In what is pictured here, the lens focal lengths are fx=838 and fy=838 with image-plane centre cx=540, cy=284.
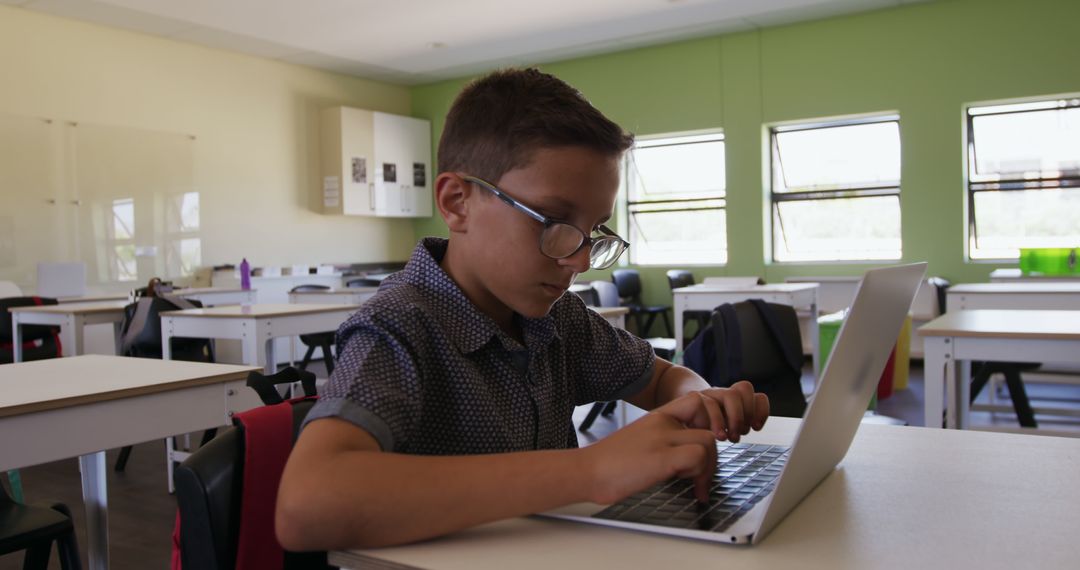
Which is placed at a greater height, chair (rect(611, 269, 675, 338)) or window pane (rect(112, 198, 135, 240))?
window pane (rect(112, 198, 135, 240))

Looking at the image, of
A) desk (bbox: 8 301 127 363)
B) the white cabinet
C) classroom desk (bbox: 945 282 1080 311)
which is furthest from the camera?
the white cabinet

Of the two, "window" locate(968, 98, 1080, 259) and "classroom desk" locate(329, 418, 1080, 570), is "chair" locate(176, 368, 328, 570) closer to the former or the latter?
"classroom desk" locate(329, 418, 1080, 570)

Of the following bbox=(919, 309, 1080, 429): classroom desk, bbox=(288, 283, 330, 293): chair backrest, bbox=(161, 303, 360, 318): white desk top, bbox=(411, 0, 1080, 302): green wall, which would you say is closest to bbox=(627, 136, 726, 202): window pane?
bbox=(411, 0, 1080, 302): green wall

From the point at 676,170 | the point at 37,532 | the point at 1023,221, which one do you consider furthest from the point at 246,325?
the point at 1023,221

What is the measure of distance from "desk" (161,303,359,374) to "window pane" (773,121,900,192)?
469 centimetres

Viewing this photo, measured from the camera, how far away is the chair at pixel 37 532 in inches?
60.6

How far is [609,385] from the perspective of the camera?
1284mm

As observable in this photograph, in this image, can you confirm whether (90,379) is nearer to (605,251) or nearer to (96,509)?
(96,509)

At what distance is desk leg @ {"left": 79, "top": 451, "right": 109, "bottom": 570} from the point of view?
5.49ft

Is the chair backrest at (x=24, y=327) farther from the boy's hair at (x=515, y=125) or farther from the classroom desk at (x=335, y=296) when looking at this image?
the boy's hair at (x=515, y=125)

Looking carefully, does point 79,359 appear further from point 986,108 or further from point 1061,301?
point 986,108

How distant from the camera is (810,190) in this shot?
23.8ft

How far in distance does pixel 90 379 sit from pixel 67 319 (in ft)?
10.2

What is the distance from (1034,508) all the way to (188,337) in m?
4.09
